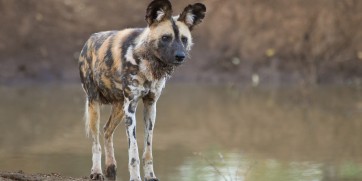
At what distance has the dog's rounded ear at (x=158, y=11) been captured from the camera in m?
5.70

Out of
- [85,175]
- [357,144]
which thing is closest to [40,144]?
[85,175]

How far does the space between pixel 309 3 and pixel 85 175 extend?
29.8ft

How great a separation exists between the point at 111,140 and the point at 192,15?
1.14 m

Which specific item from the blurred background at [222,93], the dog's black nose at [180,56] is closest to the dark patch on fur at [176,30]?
the dog's black nose at [180,56]


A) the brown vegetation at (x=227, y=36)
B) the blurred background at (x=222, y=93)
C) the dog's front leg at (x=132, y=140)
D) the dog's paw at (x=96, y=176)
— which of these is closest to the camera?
the dog's front leg at (x=132, y=140)

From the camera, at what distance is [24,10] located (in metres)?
14.9

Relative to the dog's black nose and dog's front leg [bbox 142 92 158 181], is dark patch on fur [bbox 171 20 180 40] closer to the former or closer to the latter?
the dog's black nose

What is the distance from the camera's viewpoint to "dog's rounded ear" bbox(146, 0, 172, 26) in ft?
18.7

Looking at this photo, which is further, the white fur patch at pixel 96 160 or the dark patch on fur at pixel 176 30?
the white fur patch at pixel 96 160

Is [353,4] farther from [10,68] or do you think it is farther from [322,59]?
[10,68]

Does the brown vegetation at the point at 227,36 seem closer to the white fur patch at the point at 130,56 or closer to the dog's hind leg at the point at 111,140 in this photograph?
the dog's hind leg at the point at 111,140

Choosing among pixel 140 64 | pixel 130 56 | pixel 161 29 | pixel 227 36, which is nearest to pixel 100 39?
pixel 130 56

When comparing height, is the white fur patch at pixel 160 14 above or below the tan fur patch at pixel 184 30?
above

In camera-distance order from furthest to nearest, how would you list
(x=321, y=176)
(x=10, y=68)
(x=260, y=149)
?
(x=10, y=68) → (x=260, y=149) → (x=321, y=176)
